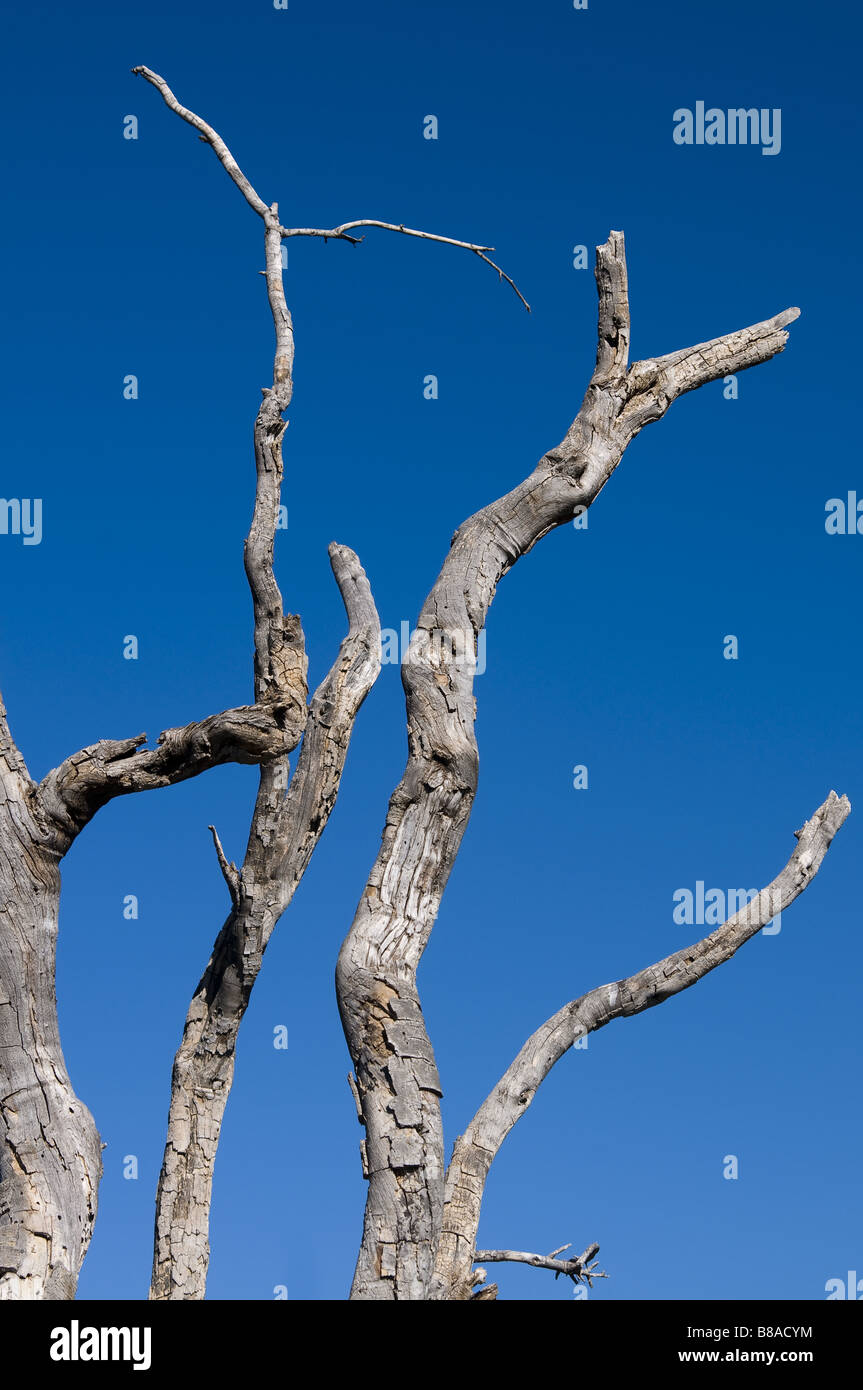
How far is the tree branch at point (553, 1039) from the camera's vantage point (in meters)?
6.89

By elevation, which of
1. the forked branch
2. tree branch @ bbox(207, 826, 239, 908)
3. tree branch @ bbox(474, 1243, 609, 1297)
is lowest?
tree branch @ bbox(474, 1243, 609, 1297)

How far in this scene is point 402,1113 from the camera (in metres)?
5.71

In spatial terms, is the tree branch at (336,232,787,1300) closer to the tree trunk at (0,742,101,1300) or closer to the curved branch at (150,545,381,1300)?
the tree trunk at (0,742,101,1300)

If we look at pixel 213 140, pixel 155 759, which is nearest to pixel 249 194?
pixel 213 140

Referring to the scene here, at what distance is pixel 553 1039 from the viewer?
710cm

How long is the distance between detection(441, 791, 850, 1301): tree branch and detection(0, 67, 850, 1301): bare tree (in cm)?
1

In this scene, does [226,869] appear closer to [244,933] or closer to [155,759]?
[244,933]

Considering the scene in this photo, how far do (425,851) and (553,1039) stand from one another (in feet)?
5.56

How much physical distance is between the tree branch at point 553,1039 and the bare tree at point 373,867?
0.03 feet

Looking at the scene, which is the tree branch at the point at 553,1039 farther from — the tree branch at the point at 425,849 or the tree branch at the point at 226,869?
the tree branch at the point at 226,869

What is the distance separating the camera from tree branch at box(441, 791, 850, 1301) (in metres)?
6.89

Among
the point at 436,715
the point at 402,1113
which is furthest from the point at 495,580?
the point at 402,1113

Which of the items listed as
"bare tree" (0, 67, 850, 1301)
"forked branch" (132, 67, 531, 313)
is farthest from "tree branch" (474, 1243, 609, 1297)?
"forked branch" (132, 67, 531, 313)
